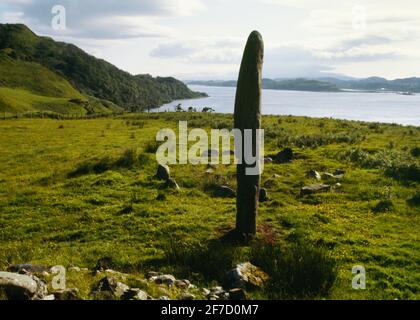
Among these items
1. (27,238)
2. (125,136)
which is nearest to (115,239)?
Answer: (27,238)

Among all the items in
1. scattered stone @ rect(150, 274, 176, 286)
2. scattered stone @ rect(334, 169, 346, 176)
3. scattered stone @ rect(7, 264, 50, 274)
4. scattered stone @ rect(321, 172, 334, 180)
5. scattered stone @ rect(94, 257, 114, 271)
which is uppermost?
scattered stone @ rect(334, 169, 346, 176)

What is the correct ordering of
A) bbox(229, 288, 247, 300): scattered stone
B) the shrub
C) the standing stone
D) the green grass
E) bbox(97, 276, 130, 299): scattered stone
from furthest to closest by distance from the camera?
the green grass, the standing stone, the shrub, bbox(229, 288, 247, 300): scattered stone, bbox(97, 276, 130, 299): scattered stone

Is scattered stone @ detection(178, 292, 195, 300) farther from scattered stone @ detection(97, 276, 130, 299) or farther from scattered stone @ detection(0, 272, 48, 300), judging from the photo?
scattered stone @ detection(0, 272, 48, 300)

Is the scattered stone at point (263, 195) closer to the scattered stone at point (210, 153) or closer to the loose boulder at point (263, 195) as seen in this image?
the loose boulder at point (263, 195)

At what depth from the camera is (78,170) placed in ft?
85.4

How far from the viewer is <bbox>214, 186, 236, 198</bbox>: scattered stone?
850 inches

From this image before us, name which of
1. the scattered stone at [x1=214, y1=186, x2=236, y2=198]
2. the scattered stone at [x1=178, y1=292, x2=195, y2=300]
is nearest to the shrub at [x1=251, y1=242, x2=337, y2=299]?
the scattered stone at [x1=178, y1=292, x2=195, y2=300]

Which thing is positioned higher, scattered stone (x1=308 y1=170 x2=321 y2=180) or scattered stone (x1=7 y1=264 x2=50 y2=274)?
scattered stone (x1=308 y1=170 x2=321 y2=180)

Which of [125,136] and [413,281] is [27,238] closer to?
[413,281]

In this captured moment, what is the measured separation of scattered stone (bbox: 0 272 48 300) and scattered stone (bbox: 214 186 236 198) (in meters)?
12.4

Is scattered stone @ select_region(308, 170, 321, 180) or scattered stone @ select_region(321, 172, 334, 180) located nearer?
scattered stone @ select_region(321, 172, 334, 180)

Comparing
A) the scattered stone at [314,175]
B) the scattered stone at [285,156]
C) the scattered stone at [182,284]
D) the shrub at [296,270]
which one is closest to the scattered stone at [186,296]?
the scattered stone at [182,284]

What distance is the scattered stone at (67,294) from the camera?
9.66 metres

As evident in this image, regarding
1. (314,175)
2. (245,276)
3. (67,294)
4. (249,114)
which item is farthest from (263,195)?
(67,294)
